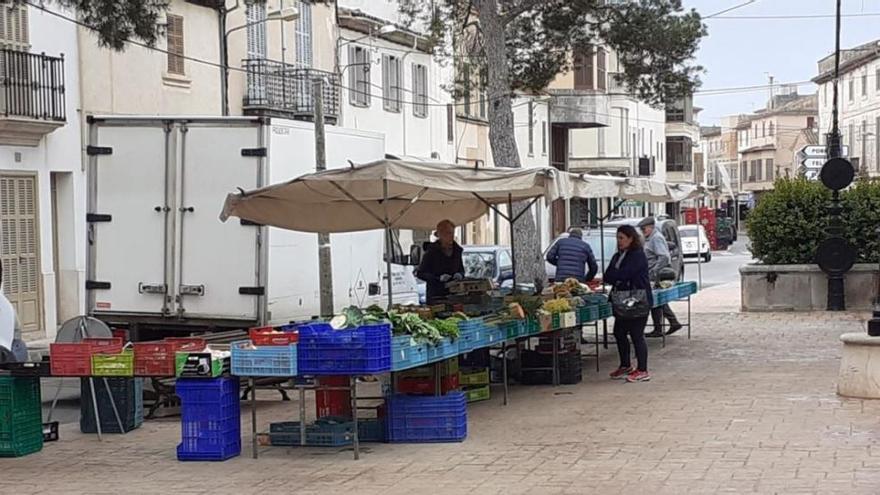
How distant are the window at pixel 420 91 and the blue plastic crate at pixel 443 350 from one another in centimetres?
2830

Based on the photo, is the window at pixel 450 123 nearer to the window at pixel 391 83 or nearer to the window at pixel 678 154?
the window at pixel 391 83

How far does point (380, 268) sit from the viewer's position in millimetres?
18234

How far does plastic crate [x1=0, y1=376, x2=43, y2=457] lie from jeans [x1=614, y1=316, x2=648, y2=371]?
6277 millimetres

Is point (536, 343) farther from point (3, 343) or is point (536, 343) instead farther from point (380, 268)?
point (3, 343)

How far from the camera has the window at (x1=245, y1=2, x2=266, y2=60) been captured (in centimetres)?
3030

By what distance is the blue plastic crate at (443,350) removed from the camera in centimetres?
1112

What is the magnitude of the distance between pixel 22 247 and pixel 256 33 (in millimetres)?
9689

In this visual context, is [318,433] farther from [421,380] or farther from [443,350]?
[421,380]

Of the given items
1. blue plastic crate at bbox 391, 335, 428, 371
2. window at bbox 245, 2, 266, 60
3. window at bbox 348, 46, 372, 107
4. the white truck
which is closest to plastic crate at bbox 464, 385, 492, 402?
the white truck

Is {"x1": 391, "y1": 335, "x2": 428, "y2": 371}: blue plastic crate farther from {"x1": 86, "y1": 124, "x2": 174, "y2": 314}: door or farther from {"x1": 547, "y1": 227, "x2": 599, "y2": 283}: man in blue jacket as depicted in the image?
{"x1": 547, "y1": 227, "x2": 599, "y2": 283}: man in blue jacket

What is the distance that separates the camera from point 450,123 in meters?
43.1

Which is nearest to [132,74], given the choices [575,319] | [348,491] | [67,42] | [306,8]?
[67,42]

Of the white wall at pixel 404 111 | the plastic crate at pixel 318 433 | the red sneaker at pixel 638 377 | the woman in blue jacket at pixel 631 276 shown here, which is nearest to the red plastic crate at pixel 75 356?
the plastic crate at pixel 318 433

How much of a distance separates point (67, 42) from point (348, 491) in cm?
1637
